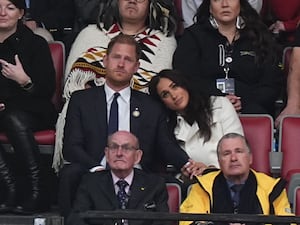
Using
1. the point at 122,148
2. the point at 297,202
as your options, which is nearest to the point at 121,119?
the point at 122,148

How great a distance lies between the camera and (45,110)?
25.6ft

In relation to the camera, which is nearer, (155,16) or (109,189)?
(109,189)

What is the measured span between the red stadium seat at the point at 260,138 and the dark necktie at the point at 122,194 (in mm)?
1079

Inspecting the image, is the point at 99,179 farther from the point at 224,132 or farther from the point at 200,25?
the point at 200,25

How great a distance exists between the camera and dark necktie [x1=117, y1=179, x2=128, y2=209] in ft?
21.8

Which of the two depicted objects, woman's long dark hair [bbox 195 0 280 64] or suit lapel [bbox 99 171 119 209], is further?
woman's long dark hair [bbox 195 0 280 64]

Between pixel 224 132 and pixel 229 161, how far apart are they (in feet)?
2.58

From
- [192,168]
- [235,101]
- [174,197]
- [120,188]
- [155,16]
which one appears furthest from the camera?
[155,16]

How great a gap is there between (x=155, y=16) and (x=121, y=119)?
1.24 m

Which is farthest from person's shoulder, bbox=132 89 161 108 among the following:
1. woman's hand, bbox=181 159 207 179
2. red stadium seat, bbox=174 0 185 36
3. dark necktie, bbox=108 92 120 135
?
red stadium seat, bbox=174 0 185 36

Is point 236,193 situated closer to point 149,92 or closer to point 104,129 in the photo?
point 104,129

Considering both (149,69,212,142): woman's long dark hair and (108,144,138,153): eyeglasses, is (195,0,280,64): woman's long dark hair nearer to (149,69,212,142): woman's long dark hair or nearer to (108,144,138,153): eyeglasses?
(149,69,212,142): woman's long dark hair

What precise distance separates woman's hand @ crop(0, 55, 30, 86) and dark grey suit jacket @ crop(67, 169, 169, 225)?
4.04ft

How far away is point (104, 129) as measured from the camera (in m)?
7.31
